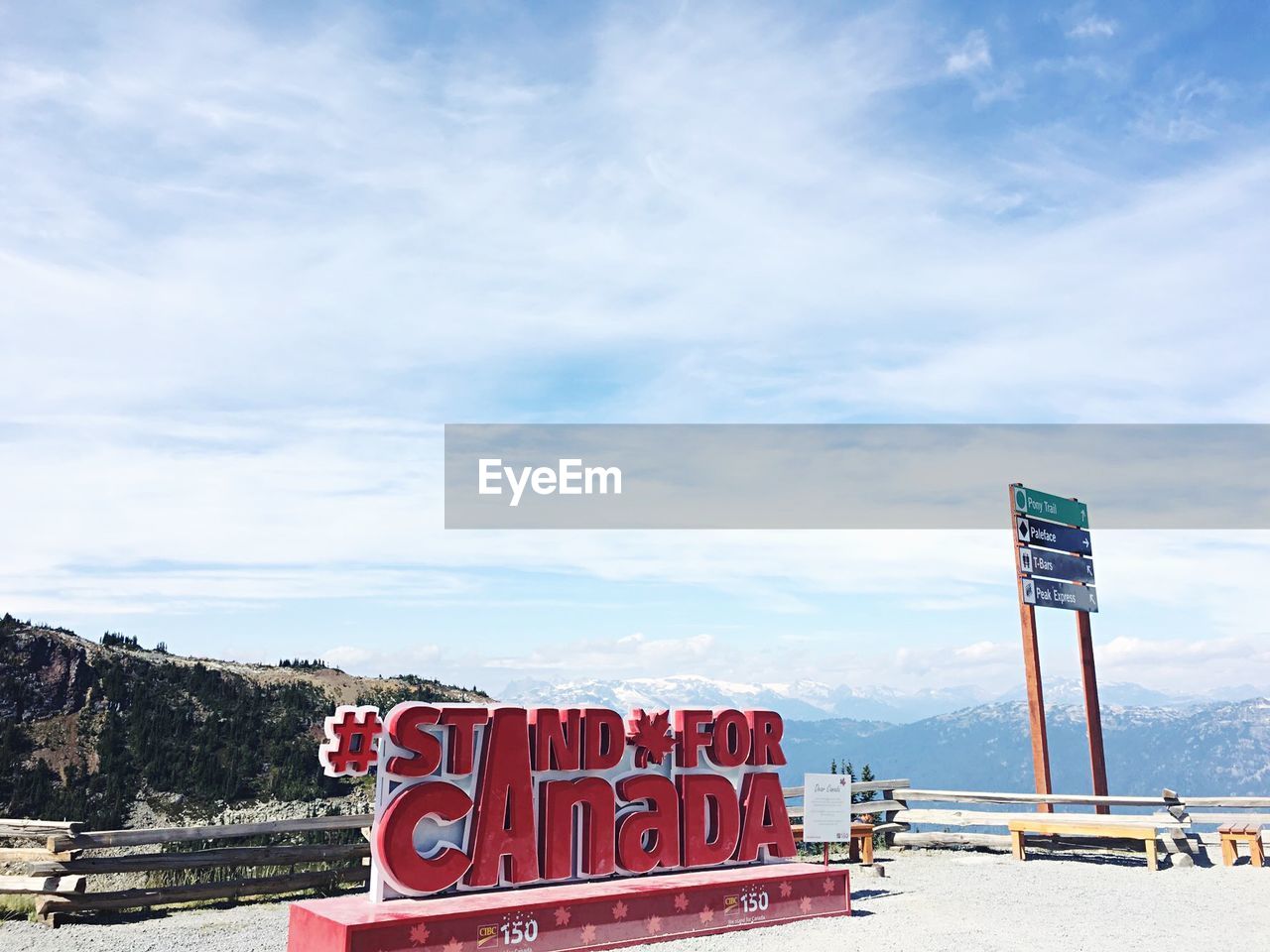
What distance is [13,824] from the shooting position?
1534 cm

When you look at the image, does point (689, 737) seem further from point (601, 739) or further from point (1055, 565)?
point (1055, 565)

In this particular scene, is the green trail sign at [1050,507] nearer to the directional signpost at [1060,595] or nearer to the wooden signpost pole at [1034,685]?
the wooden signpost pole at [1034,685]

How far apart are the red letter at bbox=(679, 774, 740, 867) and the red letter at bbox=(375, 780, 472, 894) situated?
3.73 metres

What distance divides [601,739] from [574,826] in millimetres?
1225

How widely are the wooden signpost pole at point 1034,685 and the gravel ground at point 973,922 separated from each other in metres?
4.50

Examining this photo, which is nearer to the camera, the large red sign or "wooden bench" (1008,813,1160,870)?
the large red sign

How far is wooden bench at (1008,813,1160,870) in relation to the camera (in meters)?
19.3

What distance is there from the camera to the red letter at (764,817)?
15.4 metres

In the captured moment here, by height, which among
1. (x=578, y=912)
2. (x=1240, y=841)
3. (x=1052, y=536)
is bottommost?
(x=1240, y=841)

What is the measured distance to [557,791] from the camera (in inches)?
523

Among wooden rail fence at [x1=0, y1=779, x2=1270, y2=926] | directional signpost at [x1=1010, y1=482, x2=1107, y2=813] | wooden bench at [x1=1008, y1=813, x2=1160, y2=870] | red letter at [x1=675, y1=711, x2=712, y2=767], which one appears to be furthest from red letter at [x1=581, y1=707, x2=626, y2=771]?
directional signpost at [x1=1010, y1=482, x2=1107, y2=813]

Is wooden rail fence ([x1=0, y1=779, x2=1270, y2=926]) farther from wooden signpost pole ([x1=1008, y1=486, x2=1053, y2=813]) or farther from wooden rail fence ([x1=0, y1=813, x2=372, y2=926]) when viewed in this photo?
wooden signpost pole ([x1=1008, y1=486, x2=1053, y2=813])

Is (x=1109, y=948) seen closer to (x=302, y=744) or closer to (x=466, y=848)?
(x=466, y=848)

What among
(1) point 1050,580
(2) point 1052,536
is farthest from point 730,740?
(2) point 1052,536
